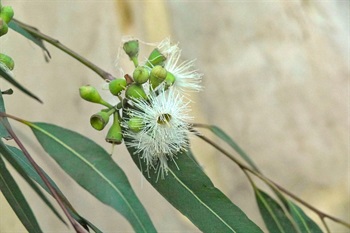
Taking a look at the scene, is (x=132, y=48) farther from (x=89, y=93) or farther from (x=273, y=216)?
(x=273, y=216)

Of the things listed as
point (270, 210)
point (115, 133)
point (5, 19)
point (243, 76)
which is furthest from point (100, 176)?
point (243, 76)

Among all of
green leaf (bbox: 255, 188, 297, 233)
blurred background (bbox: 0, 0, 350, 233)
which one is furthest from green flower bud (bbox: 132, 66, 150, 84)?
blurred background (bbox: 0, 0, 350, 233)

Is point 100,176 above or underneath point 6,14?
underneath

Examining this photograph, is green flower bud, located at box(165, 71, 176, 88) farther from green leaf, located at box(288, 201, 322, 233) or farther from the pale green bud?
green leaf, located at box(288, 201, 322, 233)

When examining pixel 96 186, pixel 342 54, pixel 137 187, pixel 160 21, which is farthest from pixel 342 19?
pixel 96 186

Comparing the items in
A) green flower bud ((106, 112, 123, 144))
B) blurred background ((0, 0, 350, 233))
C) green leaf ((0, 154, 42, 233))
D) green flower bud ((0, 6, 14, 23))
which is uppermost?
blurred background ((0, 0, 350, 233))
